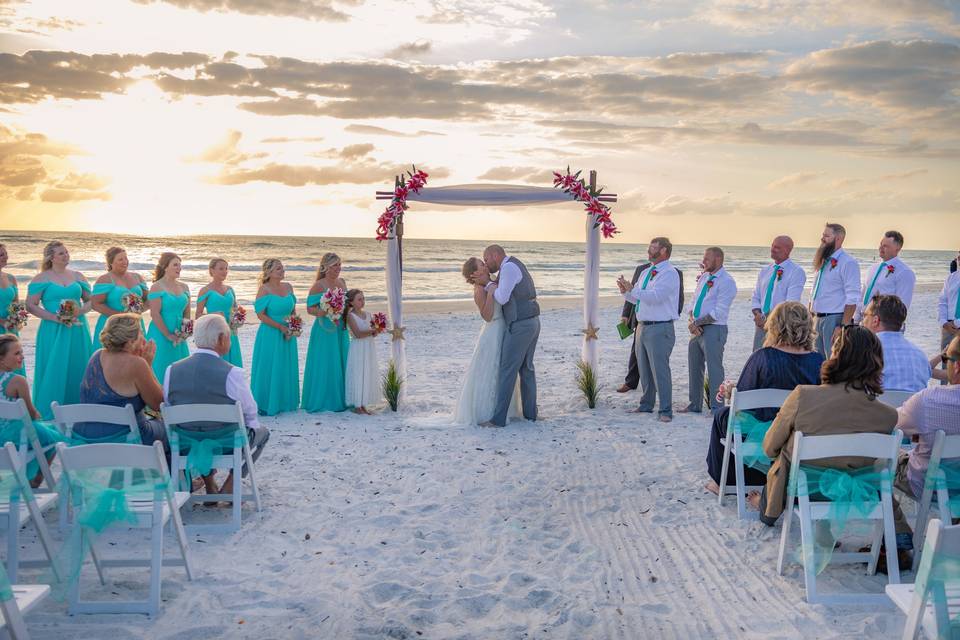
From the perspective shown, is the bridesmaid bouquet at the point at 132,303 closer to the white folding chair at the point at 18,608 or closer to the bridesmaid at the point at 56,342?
the bridesmaid at the point at 56,342


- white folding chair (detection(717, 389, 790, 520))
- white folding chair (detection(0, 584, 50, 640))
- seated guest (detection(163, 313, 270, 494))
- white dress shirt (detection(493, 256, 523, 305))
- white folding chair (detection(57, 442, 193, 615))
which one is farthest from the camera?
white dress shirt (detection(493, 256, 523, 305))

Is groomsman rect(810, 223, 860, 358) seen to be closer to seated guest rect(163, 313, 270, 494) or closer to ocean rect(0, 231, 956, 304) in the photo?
seated guest rect(163, 313, 270, 494)

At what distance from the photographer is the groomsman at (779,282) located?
830 centimetres

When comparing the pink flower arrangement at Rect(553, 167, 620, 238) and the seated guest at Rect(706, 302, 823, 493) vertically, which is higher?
the pink flower arrangement at Rect(553, 167, 620, 238)

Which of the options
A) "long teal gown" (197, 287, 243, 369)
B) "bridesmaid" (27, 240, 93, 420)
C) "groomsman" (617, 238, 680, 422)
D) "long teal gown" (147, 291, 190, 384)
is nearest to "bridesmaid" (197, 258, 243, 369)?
"long teal gown" (197, 287, 243, 369)

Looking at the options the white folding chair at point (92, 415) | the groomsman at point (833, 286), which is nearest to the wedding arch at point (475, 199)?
the groomsman at point (833, 286)

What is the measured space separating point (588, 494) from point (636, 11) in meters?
8.39

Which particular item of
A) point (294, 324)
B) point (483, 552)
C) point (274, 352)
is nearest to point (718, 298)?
point (483, 552)

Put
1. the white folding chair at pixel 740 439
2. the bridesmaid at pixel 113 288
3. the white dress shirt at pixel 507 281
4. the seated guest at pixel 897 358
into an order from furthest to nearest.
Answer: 1. the bridesmaid at pixel 113 288
2. the white dress shirt at pixel 507 281
3. the seated guest at pixel 897 358
4. the white folding chair at pixel 740 439

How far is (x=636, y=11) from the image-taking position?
37.2ft

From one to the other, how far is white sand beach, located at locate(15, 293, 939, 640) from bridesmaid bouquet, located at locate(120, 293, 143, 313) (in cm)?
213

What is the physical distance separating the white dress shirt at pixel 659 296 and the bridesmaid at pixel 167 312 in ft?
15.9

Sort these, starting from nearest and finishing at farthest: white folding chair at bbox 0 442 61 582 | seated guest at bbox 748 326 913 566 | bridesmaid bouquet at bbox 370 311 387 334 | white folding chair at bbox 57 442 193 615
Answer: white folding chair at bbox 0 442 61 582 < white folding chair at bbox 57 442 193 615 < seated guest at bbox 748 326 913 566 < bridesmaid bouquet at bbox 370 311 387 334

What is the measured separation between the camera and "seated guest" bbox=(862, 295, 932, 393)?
5.34 meters
